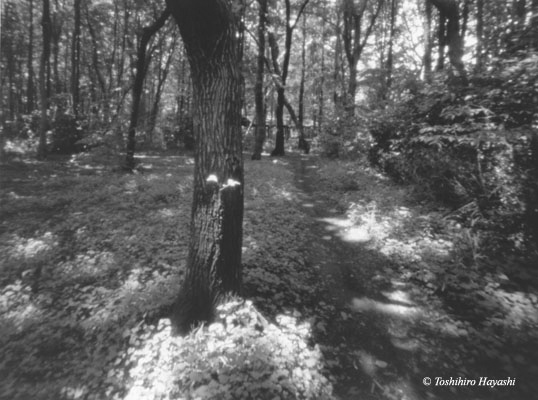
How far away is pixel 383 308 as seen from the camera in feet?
13.4

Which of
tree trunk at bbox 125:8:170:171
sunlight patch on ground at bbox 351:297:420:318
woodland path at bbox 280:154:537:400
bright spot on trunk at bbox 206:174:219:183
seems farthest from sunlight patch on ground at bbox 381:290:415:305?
tree trunk at bbox 125:8:170:171

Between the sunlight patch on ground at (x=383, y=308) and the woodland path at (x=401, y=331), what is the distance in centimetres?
1

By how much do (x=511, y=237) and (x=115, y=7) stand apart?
28700 millimetres

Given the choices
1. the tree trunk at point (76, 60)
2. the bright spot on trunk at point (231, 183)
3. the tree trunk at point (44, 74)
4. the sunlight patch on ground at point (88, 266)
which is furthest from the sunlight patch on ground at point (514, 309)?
the tree trunk at point (76, 60)

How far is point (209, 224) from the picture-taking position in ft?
11.0

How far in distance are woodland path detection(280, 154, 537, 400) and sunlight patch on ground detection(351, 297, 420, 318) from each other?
0.04 feet

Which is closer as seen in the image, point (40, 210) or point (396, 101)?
point (40, 210)

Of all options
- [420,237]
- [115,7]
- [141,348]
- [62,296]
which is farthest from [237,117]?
[115,7]

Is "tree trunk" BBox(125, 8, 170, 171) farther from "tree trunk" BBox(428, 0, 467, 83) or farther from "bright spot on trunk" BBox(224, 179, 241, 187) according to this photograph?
"bright spot on trunk" BBox(224, 179, 241, 187)

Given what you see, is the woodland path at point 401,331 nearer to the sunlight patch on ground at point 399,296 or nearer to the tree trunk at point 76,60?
the sunlight patch on ground at point 399,296

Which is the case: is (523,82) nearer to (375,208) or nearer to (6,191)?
(375,208)

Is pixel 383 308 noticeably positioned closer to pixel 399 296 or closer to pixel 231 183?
pixel 399 296

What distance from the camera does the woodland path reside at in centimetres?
298

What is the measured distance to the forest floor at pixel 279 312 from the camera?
9.73ft
